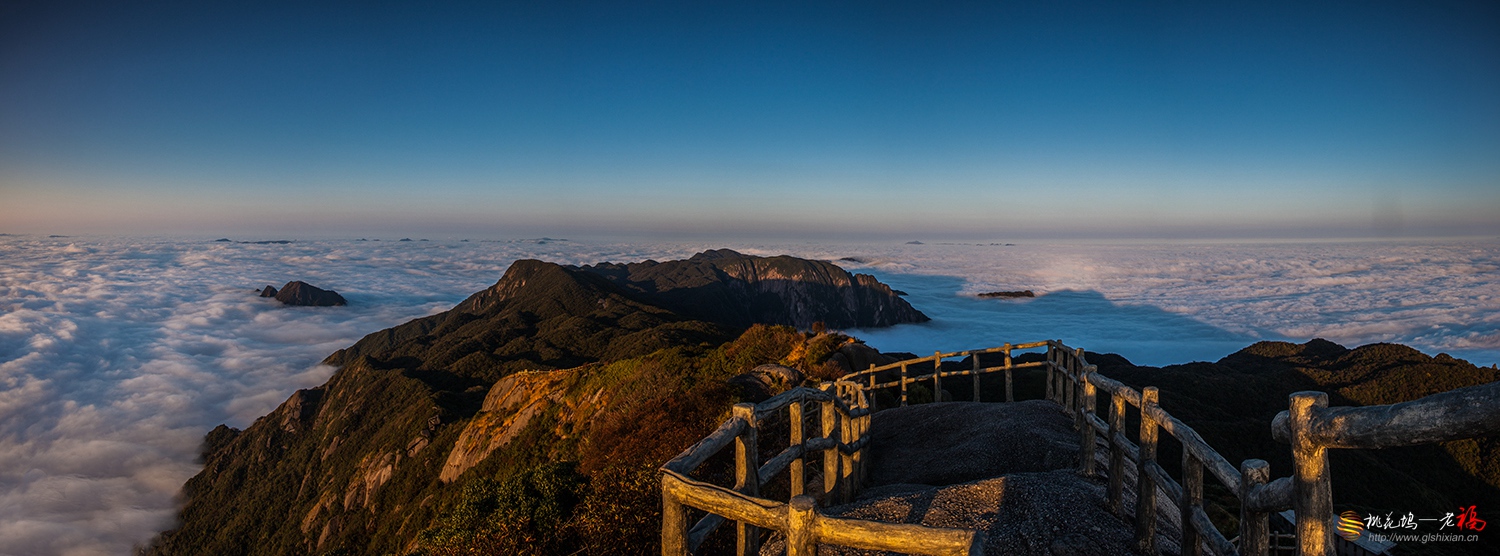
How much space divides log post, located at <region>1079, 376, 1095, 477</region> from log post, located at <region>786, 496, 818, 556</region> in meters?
5.59

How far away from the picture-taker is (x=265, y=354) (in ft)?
598

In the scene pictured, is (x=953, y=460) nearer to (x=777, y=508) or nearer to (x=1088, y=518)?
(x=1088, y=518)

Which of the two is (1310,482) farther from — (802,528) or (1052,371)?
(1052,371)

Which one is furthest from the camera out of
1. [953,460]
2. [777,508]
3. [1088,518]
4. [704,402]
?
[704,402]

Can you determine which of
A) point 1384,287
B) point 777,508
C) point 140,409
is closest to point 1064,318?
point 1384,287

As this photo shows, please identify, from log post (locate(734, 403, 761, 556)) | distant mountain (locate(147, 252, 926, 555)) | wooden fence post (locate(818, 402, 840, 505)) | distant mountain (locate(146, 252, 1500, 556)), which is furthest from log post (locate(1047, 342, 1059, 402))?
log post (locate(734, 403, 761, 556))

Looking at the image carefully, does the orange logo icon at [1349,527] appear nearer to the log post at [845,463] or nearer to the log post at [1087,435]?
the log post at [1087,435]

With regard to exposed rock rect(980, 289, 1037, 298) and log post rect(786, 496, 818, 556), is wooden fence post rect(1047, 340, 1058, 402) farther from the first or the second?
exposed rock rect(980, 289, 1037, 298)

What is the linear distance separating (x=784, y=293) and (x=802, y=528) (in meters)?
178

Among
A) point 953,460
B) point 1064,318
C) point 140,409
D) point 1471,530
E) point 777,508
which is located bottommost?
point 140,409

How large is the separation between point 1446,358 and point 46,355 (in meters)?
288

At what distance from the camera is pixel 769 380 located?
16906 millimetres

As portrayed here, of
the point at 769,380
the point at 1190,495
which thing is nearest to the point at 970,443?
the point at 1190,495

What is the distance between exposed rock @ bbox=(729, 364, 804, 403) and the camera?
16047 mm
